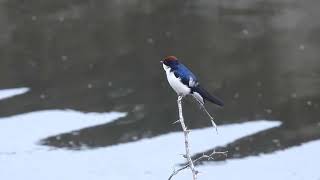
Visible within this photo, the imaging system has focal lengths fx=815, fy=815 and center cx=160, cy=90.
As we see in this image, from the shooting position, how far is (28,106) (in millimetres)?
16406

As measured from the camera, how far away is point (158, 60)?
64.3 feet

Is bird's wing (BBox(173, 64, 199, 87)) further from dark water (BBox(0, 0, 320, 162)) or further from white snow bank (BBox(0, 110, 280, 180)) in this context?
dark water (BBox(0, 0, 320, 162))

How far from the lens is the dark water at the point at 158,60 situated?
15938 millimetres

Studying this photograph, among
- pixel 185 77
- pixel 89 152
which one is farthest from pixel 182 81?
pixel 89 152

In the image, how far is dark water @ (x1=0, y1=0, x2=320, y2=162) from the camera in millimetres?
15938

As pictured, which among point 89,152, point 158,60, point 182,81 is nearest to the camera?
point 182,81

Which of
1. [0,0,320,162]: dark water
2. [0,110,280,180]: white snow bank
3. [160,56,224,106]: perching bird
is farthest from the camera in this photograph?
[0,0,320,162]: dark water

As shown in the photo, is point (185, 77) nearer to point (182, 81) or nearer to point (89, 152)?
point (182, 81)

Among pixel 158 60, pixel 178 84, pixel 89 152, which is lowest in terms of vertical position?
pixel 178 84

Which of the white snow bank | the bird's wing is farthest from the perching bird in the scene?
the white snow bank

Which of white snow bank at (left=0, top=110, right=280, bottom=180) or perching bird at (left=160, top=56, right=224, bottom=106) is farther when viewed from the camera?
white snow bank at (left=0, top=110, right=280, bottom=180)

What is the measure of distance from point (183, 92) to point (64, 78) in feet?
36.8

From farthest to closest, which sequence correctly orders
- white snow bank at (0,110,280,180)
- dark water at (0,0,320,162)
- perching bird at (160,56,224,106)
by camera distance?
dark water at (0,0,320,162) < white snow bank at (0,110,280,180) < perching bird at (160,56,224,106)

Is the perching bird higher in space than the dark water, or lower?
lower
